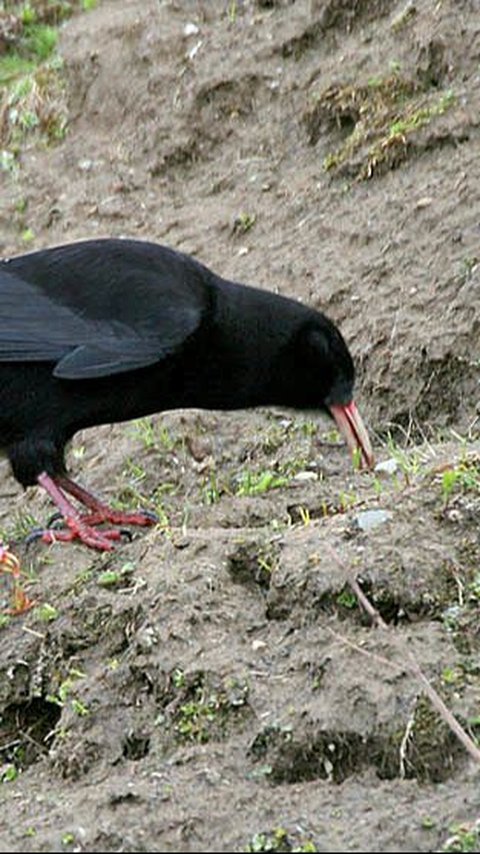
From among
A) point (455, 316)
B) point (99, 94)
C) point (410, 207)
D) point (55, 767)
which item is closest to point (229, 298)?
point (455, 316)

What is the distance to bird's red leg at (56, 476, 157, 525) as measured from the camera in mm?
6512

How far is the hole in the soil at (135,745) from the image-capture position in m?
4.76

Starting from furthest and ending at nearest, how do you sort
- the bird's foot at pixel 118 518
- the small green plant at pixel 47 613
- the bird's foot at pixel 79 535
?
1. the bird's foot at pixel 118 518
2. the bird's foot at pixel 79 535
3. the small green plant at pixel 47 613

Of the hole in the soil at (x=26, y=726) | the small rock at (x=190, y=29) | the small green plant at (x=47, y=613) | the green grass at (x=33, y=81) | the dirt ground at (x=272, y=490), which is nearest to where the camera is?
the dirt ground at (x=272, y=490)

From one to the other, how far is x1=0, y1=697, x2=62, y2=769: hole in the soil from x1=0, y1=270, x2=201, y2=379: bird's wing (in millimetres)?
1548

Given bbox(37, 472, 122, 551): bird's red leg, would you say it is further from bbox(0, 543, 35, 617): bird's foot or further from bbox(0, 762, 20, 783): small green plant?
bbox(0, 762, 20, 783): small green plant

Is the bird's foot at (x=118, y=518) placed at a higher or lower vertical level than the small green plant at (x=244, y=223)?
higher

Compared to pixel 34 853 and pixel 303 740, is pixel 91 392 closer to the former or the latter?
pixel 303 740

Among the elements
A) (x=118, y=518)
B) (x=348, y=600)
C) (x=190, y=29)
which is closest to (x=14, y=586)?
(x=118, y=518)

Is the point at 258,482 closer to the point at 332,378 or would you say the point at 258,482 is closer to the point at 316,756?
the point at 332,378

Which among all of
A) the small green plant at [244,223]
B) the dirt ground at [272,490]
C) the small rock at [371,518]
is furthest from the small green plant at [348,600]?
the small green plant at [244,223]

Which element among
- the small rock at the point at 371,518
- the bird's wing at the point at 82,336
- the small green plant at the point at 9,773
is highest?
the bird's wing at the point at 82,336

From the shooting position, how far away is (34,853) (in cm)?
389

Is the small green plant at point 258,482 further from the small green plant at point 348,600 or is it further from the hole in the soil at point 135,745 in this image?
the hole in the soil at point 135,745
